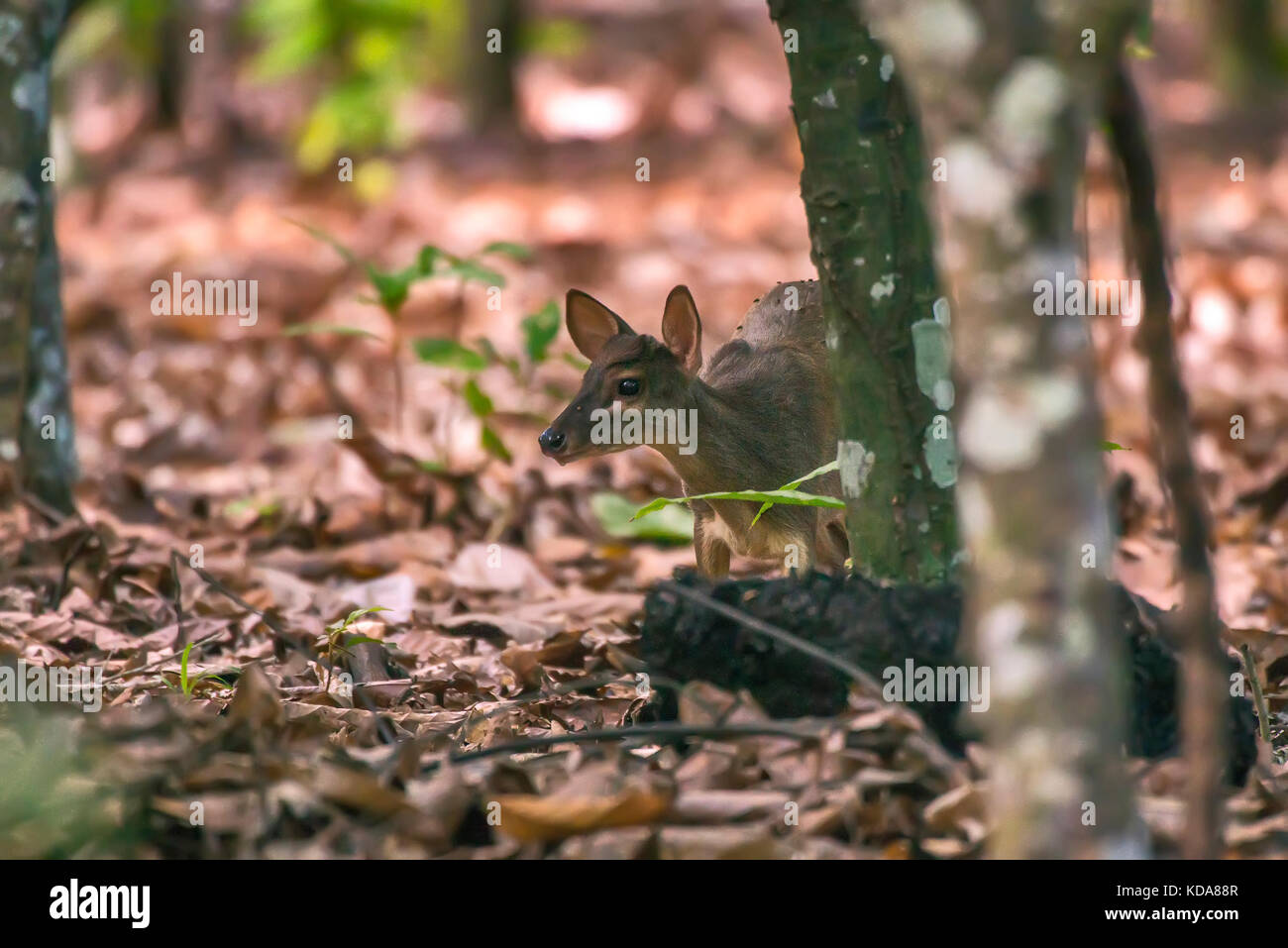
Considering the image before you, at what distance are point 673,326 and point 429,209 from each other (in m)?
8.98

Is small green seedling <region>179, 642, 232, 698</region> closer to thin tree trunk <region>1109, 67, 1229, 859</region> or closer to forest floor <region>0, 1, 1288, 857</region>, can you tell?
forest floor <region>0, 1, 1288, 857</region>

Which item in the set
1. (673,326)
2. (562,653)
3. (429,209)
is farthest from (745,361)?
(429,209)

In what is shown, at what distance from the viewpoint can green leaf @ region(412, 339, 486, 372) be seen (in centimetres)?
650

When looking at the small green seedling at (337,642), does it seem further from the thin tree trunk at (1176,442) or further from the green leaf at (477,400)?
the thin tree trunk at (1176,442)

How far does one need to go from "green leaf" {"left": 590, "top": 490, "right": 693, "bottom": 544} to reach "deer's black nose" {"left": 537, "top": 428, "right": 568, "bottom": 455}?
1.39 meters

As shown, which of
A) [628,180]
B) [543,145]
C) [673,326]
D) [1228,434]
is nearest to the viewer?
[673,326]

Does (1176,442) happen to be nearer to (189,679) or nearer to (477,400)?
(189,679)

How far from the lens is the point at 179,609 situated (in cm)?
469

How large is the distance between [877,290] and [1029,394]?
54.4 inches

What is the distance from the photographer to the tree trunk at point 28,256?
549cm

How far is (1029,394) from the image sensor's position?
7.13 feet

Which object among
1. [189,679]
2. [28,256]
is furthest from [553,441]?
[28,256]

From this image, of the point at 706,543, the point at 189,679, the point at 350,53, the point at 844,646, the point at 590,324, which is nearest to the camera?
the point at 844,646
